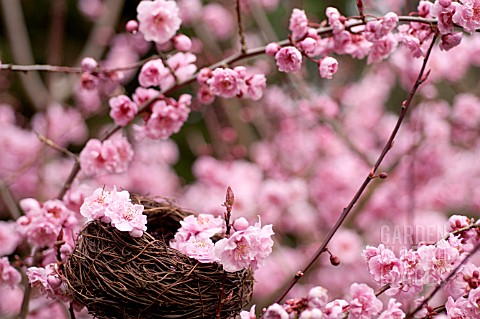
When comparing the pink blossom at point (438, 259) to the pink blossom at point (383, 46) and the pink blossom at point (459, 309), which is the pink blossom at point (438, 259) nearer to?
the pink blossom at point (459, 309)

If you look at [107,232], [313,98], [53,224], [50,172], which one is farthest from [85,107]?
[107,232]

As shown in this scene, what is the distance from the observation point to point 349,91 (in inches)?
143

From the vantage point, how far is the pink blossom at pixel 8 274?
5.21ft

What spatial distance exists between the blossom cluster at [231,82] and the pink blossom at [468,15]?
19.9 inches

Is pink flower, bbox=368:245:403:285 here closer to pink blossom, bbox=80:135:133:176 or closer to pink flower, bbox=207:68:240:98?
pink flower, bbox=207:68:240:98

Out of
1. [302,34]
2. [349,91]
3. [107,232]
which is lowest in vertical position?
[107,232]

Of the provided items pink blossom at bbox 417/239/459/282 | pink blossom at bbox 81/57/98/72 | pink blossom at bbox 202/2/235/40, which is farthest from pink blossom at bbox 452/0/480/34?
pink blossom at bbox 202/2/235/40

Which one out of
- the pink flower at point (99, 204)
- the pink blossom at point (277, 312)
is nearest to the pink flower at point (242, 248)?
the pink blossom at point (277, 312)

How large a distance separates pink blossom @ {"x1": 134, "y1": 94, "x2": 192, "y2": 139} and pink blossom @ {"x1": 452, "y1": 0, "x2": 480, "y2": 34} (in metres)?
0.73

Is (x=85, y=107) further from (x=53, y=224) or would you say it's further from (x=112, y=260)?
(x=112, y=260)

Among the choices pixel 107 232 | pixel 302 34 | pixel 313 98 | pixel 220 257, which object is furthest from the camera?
pixel 313 98

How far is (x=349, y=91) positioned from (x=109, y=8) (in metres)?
1.45

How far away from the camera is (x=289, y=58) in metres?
1.55

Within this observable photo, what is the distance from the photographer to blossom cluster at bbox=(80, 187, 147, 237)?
1265mm
